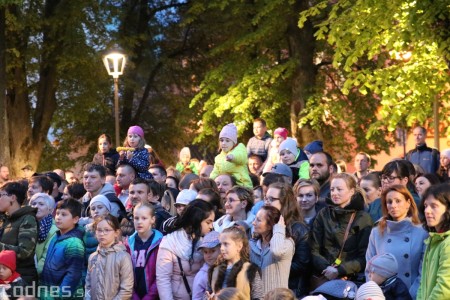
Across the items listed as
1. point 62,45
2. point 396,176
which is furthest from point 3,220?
point 62,45

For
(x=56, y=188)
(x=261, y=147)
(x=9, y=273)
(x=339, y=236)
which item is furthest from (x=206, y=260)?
(x=261, y=147)

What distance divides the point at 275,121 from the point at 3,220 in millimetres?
17831

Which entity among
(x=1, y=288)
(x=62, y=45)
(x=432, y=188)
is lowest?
(x=1, y=288)

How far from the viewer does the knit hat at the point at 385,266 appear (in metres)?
8.65

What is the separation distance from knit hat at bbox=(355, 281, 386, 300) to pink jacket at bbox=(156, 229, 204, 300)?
2.64m

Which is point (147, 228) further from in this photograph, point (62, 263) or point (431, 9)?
point (431, 9)

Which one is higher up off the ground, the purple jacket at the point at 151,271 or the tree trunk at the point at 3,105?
the tree trunk at the point at 3,105

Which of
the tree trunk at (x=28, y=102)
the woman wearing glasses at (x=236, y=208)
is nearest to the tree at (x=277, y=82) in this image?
the tree trunk at (x=28, y=102)

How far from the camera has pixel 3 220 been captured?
11328 mm

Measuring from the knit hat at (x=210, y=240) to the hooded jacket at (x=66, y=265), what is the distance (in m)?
1.52

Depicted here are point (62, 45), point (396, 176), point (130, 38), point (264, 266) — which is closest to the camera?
point (264, 266)

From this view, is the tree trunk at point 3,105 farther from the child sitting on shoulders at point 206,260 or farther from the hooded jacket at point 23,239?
the child sitting on shoulders at point 206,260

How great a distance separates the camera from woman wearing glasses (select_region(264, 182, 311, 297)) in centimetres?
984

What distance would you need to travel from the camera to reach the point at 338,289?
901cm
